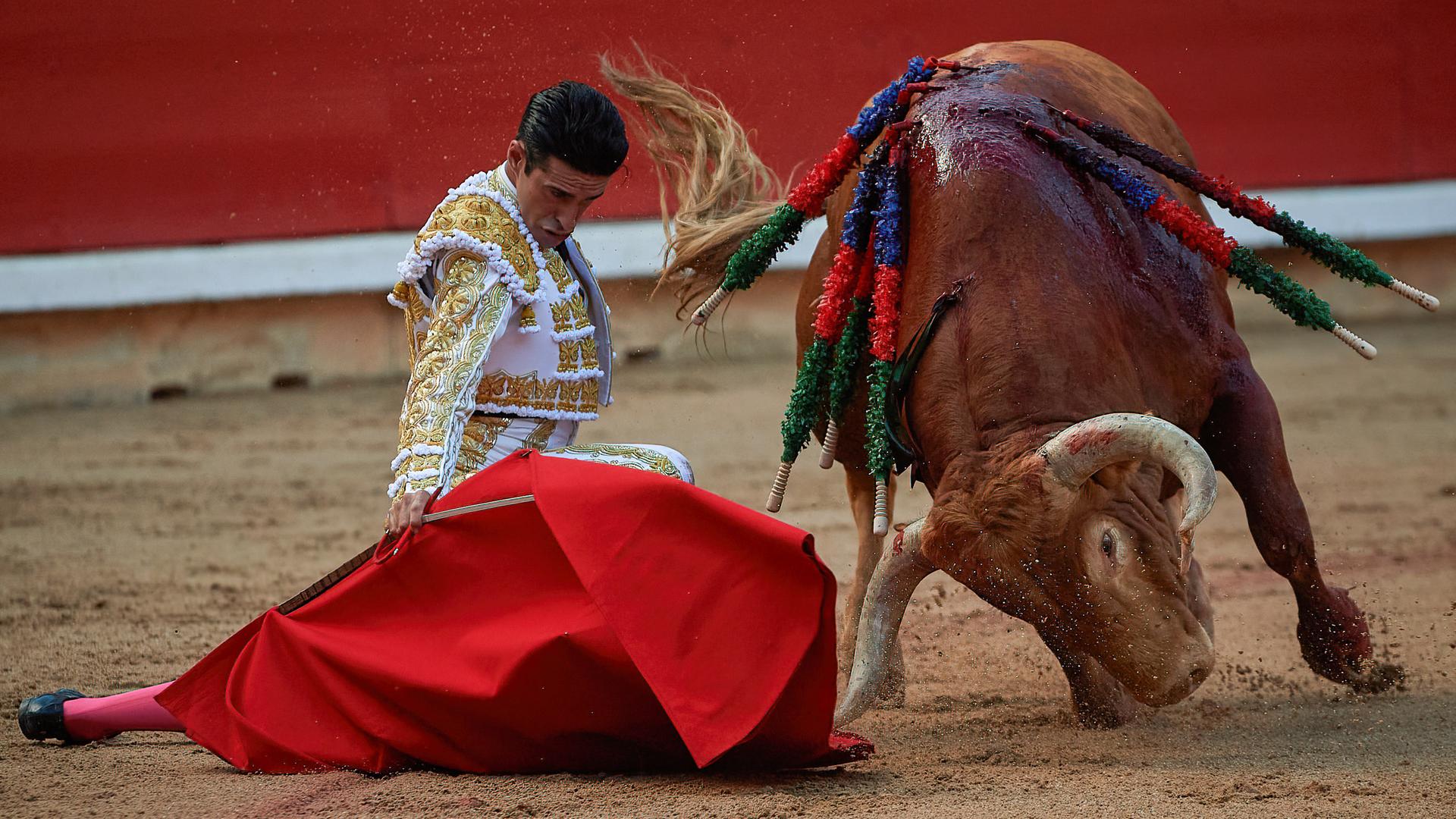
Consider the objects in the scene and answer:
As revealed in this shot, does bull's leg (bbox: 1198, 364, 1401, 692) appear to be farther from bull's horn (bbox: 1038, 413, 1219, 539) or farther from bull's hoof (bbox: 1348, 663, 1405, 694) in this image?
bull's horn (bbox: 1038, 413, 1219, 539)

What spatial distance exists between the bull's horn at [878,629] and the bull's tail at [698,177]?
55.3 inches

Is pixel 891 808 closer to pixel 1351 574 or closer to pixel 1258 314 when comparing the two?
pixel 1351 574

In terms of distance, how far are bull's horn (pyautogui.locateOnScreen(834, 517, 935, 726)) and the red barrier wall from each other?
4765 millimetres

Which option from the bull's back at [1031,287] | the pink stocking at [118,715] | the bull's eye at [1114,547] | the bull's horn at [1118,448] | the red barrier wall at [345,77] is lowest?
the pink stocking at [118,715]

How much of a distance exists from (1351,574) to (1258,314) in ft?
15.7

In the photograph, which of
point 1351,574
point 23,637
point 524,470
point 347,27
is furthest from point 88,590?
point 347,27

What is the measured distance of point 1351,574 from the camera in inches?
167

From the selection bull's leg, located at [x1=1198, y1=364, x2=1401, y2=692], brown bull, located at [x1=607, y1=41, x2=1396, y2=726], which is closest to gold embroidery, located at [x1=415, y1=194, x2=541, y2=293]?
brown bull, located at [x1=607, y1=41, x2=1396, y2=726]

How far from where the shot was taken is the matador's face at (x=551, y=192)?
270cm

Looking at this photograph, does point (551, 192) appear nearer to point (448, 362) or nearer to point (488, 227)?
point (488, 227)

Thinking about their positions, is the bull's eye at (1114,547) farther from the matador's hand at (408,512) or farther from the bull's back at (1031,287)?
the matador's hand at (408,512)

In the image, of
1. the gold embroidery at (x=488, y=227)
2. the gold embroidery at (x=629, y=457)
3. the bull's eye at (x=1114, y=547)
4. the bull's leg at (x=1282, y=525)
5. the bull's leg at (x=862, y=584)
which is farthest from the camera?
the bull's leg at (x=862, y=584)

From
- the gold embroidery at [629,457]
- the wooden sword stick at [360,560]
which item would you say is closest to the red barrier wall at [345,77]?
the gold embroidery at [629,457]

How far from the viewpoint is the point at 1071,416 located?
8.51 ft
